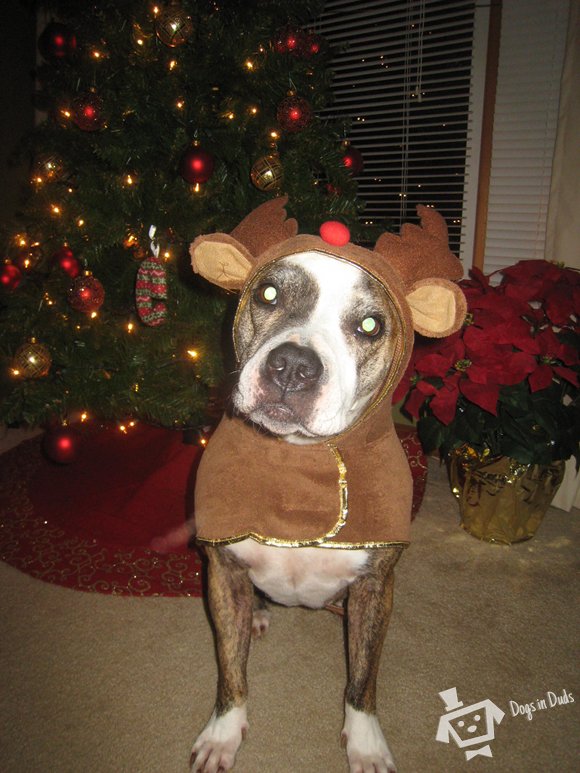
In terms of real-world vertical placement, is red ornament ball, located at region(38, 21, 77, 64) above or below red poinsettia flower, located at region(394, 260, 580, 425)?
above

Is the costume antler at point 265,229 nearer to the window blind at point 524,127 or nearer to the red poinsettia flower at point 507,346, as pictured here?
the red poinsettia flower at point 507,346

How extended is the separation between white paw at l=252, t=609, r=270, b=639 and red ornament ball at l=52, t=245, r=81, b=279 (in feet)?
5.50

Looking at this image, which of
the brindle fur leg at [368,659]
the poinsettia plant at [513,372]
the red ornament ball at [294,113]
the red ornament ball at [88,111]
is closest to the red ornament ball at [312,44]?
the red ornament ball at [294,113]

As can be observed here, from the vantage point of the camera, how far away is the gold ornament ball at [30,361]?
227 centimetres

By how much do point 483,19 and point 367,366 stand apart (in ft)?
10.6

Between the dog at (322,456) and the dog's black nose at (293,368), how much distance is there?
0.05m

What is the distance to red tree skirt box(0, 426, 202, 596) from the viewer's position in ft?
6.97

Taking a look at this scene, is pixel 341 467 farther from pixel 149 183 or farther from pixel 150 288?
pixel 149 183

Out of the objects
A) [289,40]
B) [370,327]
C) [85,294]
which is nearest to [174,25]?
[289,40]

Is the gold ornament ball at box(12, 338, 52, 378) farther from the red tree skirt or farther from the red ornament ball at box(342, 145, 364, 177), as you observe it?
the red ornament ball at box(342, 145, 364, 177)

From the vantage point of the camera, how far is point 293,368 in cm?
112

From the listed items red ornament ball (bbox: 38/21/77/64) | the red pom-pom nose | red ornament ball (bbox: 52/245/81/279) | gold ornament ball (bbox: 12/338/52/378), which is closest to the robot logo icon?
the red pom-pom nose

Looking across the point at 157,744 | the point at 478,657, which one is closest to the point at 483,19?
the point at 478,657

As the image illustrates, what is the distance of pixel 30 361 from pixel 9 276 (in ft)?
1.49
